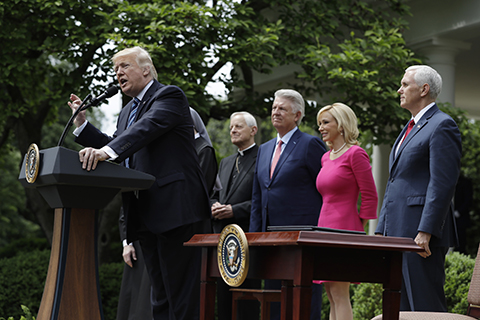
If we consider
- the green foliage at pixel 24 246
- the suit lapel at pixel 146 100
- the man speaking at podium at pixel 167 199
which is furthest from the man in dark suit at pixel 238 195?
the green foliage at pixel 24 246

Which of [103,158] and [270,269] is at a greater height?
[103,158]

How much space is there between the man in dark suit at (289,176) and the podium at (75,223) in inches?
56.1

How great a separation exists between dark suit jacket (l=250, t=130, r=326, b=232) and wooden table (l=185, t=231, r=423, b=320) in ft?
5.33

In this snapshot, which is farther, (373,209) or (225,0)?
(225,0)

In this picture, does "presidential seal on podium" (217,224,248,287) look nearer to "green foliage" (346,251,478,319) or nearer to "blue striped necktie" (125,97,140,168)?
"blue striped necktie" (125,97,140,168)

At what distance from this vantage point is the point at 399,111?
748cm

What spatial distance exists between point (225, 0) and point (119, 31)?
54.7 inches

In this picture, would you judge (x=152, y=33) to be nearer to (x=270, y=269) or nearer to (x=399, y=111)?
(x=399, y=111)

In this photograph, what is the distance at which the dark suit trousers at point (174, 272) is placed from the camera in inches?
143

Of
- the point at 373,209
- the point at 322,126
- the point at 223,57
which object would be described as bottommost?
the point at 373,209

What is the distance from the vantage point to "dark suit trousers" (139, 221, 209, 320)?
143 inches

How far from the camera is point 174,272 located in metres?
3.66

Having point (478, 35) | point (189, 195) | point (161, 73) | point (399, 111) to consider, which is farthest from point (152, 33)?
point (478, 35)

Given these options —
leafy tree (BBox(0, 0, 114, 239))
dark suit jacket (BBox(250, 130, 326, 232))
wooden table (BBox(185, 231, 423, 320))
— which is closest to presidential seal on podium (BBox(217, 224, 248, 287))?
wooden table (BBox(185, 231, 423, 320))
